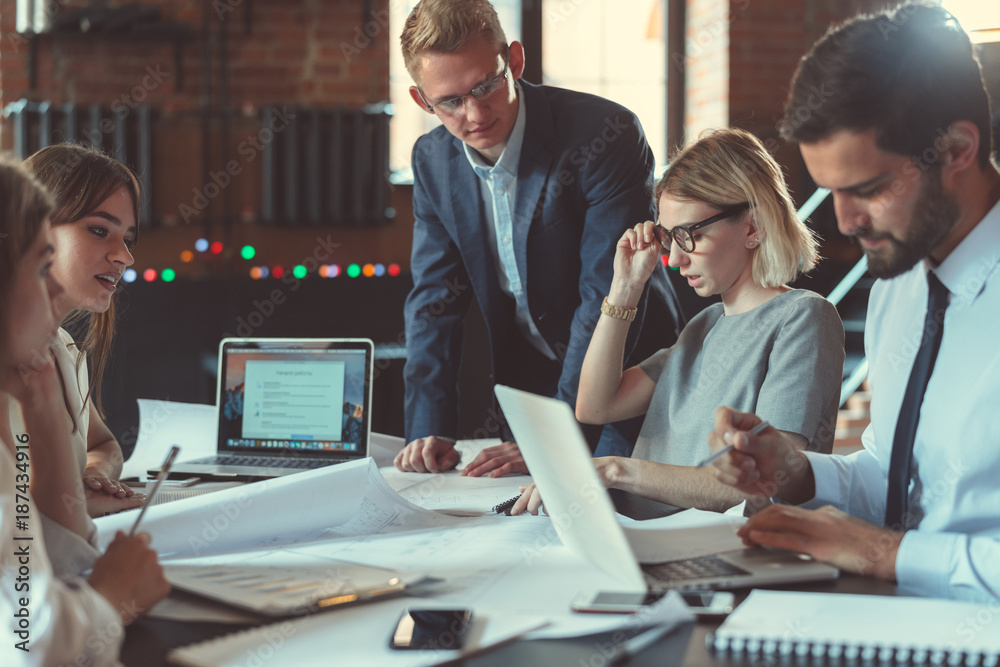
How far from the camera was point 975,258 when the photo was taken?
1083mm

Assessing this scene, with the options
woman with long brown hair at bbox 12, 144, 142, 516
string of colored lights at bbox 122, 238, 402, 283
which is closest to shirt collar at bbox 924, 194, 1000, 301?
woman with long brown hair at bbox 12, 144, 142, 516

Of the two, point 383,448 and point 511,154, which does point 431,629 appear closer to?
point 383,448

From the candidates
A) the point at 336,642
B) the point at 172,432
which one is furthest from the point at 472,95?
the point at 336,642

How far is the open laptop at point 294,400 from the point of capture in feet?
6.05

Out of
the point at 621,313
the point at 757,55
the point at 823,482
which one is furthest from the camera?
the point at 757,55

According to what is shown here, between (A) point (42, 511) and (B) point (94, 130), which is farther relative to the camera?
(B) point (94, 130)

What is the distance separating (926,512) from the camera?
3.63 feet

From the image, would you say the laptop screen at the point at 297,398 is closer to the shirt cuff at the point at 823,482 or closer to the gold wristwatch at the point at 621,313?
the gold wristwatch at the point at 621,313

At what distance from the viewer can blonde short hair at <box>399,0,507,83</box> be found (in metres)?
1.77

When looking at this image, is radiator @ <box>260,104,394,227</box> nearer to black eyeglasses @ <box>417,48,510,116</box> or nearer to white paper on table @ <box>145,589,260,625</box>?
black eyeglasses @ <box>417,48,510,116</box>

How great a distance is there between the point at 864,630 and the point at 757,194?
97 centimetres

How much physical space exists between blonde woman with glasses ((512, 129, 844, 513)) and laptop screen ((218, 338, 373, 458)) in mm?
446

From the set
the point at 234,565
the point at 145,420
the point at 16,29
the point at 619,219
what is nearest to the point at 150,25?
the point at 16,29

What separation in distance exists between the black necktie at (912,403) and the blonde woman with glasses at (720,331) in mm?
251
